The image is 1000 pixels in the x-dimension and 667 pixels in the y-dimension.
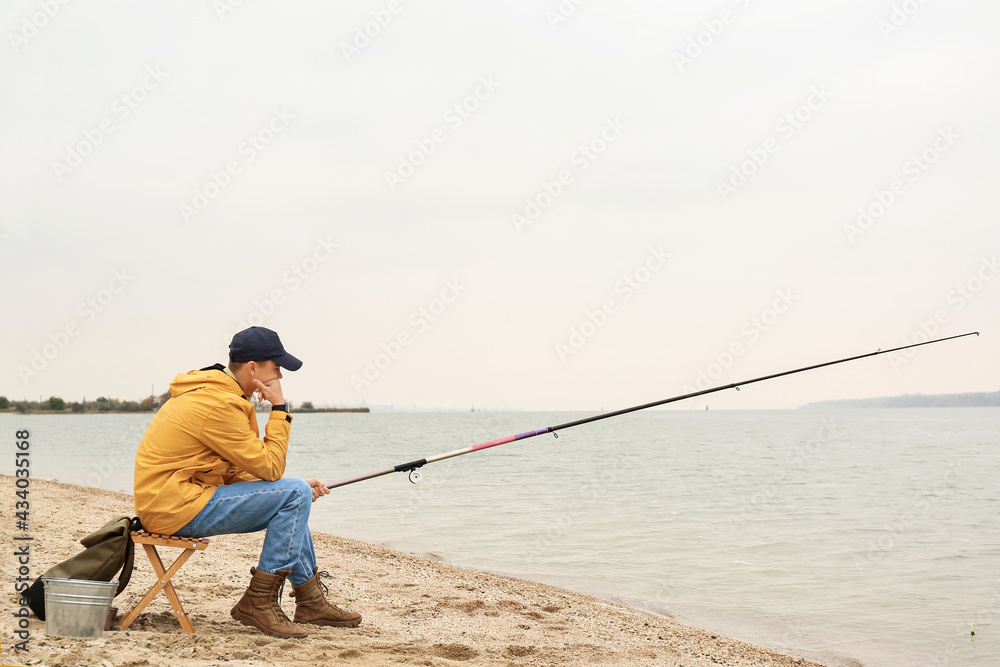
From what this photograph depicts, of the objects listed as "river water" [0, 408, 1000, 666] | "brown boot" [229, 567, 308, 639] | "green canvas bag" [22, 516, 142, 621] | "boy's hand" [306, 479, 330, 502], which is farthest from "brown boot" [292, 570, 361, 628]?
"river water" [0, 408, 1000, 666]

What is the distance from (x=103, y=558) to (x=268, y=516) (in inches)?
27.8

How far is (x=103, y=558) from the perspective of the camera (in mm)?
3318

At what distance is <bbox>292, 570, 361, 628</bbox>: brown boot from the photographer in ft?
12.5

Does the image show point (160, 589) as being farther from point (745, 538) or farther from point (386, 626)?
point (745, 538)

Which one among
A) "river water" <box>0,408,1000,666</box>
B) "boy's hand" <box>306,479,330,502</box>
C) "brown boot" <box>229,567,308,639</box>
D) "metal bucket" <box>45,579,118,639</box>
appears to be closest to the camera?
"metal bucket" <box>45,579,118,639</box>

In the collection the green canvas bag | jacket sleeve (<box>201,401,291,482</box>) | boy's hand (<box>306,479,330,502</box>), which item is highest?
jacket sleeve (<box>201,401,291,482</box>)

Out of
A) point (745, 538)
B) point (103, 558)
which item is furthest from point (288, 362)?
point (745, 538)

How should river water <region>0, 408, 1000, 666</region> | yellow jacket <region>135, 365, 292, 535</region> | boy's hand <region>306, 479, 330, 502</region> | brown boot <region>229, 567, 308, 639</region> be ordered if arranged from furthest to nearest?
river water <region>0, 408, 1000, 666</region>, boy's hand <region>306, 479, 330, 502</region>, brown boot <region>229, 567, 308, 639</region>, yellow jacket <region>135, 365, 292, 535</region>

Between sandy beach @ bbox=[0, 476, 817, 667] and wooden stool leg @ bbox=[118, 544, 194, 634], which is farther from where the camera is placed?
wooden stool leg @ bbox=[118, 544, 194, 634]

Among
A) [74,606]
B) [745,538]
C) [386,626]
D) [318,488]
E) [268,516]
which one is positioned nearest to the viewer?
[74,606]

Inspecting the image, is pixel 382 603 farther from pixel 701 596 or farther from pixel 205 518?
pixel 701 596

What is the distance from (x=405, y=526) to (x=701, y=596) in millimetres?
4713

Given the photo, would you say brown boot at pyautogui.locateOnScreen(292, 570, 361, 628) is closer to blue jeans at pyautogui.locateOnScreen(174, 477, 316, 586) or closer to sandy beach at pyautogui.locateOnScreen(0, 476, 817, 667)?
sandy beach at pyautogui.locateOnScreen(0, 476, 817, 667)

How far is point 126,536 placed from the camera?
3379 millimetres
